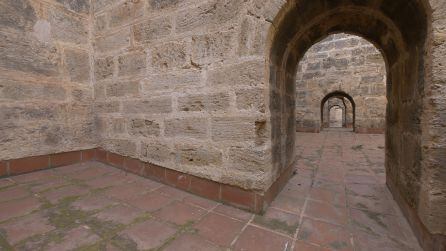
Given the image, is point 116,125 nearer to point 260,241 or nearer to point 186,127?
point 186,127

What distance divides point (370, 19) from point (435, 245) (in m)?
1.80

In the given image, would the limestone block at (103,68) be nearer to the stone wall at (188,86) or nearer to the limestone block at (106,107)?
the stone wall at (188,86)

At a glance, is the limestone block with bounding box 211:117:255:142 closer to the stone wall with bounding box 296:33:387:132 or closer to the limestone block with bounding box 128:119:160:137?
the limestone block with bounding box 128:119:160:137

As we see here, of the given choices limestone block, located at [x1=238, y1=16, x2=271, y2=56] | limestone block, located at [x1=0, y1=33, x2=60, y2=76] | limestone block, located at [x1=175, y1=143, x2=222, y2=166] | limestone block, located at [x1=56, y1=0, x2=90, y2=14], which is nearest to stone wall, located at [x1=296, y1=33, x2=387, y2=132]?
limestone block, located at [x1=175, y1=143, x2=222, y2=166]

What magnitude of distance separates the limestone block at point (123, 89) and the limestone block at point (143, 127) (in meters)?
0.34

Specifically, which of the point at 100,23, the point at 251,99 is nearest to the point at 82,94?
the point at 100,23

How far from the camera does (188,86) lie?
2.19 metres

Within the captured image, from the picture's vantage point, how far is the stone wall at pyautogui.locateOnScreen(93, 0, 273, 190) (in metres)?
1.83

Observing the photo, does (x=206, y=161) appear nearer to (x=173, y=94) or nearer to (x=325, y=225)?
(x=173, y=94)

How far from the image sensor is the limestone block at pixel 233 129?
1.83m

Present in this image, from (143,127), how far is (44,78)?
4.74 ft

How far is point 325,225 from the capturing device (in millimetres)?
1644

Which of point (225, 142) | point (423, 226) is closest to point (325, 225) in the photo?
point (423, 226)

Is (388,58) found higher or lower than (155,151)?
higher
